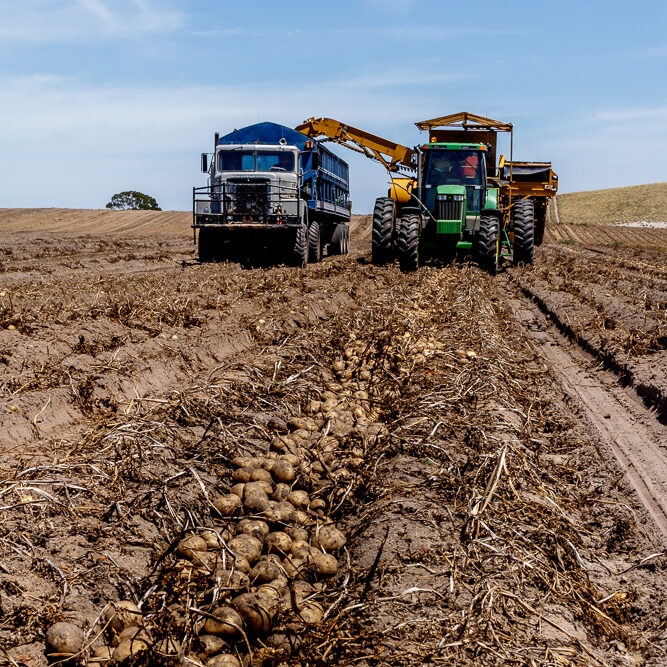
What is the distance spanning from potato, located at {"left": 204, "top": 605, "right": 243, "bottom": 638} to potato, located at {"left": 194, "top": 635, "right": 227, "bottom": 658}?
0.10 feet

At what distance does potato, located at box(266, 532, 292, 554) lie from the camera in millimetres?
3536

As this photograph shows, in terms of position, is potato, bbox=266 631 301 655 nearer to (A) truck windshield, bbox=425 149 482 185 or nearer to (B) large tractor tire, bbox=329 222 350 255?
(A) truck windshield, bbox=425 149 482 185

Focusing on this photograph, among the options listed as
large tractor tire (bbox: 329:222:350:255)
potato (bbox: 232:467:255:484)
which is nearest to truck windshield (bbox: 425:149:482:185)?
large tractor tire (bbox: 329:222:350:255)

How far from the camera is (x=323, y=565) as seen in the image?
11.0ft

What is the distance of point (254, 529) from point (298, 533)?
0.23m

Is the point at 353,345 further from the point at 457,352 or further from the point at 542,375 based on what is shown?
the point at 542,375

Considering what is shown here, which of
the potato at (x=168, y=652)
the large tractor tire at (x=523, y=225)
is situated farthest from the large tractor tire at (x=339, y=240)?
the potato at (x=168, y=652)

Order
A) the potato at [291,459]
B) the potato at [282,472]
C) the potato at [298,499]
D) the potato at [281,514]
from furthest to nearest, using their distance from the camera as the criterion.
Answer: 1. the potato at [291,459]
2. the potato at [282,472]
3. the potato at [298,499]
4. the potato at [281,514]

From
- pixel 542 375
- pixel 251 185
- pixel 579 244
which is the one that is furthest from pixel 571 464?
pixel 579 244

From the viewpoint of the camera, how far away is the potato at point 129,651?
268 cm

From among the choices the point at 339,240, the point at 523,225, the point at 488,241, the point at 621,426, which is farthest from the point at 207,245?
the point at 621,426

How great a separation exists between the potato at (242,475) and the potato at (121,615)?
1374 mm

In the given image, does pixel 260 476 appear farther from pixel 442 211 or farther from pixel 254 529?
pixel 442 211

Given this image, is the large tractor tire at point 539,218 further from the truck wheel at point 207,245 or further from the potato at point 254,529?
the potato at point 254,529
